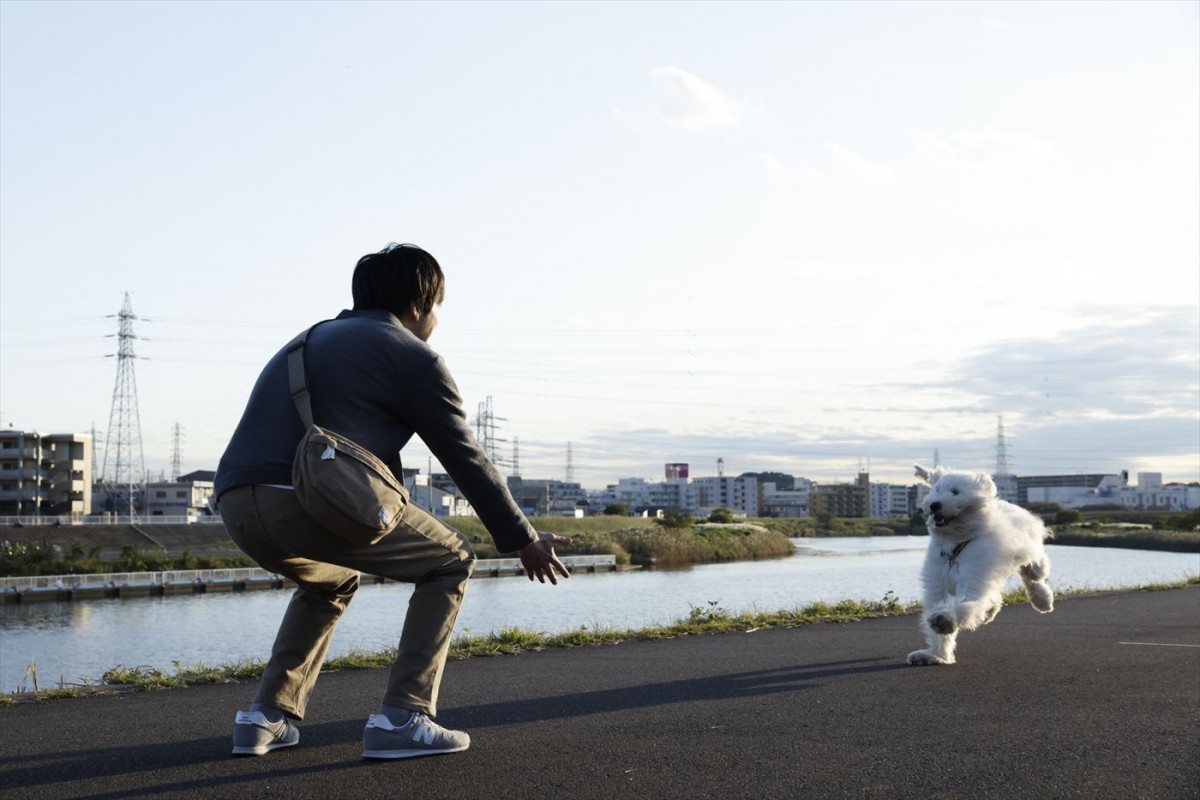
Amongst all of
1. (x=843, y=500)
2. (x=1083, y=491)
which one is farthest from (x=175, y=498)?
(x=843, y=500)

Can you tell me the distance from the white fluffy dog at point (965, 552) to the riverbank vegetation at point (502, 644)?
80.8 inches

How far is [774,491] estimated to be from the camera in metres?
192

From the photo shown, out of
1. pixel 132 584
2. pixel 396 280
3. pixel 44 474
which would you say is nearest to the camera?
pixel 396 280

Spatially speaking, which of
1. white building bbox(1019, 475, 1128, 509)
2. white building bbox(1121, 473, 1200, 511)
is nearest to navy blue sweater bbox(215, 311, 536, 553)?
white building bbox(1019, 475, 1128, 509)

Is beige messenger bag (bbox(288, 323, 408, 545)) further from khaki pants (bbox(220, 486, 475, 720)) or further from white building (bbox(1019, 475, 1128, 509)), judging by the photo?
white building (bbox(1019, 475, 1128, 509))

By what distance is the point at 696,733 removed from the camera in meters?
4.16

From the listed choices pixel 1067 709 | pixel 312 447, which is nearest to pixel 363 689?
pixel 312 447

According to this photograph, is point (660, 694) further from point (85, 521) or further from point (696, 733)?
point (85, 521)

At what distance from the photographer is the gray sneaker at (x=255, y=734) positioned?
3760 mm

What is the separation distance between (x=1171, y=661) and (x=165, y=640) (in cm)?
1942

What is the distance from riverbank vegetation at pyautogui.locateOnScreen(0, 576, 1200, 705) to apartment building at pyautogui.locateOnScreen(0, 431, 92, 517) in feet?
230

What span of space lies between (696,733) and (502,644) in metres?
3.35

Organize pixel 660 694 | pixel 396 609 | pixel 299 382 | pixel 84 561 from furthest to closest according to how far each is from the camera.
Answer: pixel 84 561, pixel 396 609, pixel 660 694, pixel 299 382

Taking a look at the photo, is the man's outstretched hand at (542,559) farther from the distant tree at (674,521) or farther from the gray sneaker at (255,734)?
the distant tree at (674,521)
